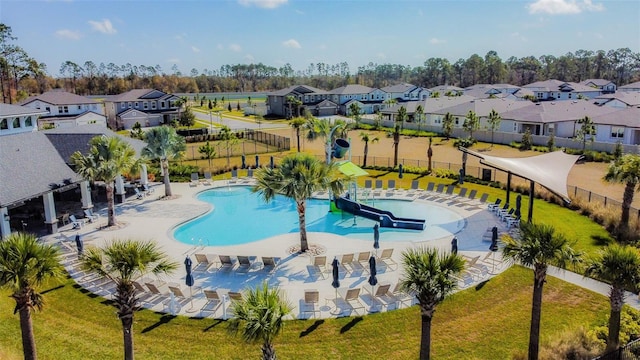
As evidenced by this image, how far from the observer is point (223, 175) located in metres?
39.8

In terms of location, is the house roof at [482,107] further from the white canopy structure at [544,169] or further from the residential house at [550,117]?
the white canopy structure at [544,169]

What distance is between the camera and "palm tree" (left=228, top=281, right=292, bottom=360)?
9.90 m

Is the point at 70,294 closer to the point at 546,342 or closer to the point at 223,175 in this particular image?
the point at 546,342

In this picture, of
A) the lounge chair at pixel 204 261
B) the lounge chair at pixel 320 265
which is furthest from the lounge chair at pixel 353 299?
the lounge chair at pixel 204 261

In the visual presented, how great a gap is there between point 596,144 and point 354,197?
33784 millimetres

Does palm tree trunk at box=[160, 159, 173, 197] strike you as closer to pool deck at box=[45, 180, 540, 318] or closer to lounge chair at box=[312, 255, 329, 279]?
pool deck at box=[45, 180, 540, 318]

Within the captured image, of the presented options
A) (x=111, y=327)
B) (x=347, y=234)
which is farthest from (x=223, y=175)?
(x=111, y=327)

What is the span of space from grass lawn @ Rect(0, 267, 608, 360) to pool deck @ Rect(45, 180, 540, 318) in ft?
2.92

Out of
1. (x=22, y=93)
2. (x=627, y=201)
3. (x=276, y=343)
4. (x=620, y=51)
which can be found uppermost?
(x=620, y=51)

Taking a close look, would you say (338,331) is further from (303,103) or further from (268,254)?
(303,103)

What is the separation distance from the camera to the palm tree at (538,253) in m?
11.8

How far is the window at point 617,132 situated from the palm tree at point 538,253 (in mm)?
47840

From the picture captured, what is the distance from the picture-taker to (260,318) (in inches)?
392

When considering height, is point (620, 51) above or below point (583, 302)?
above
